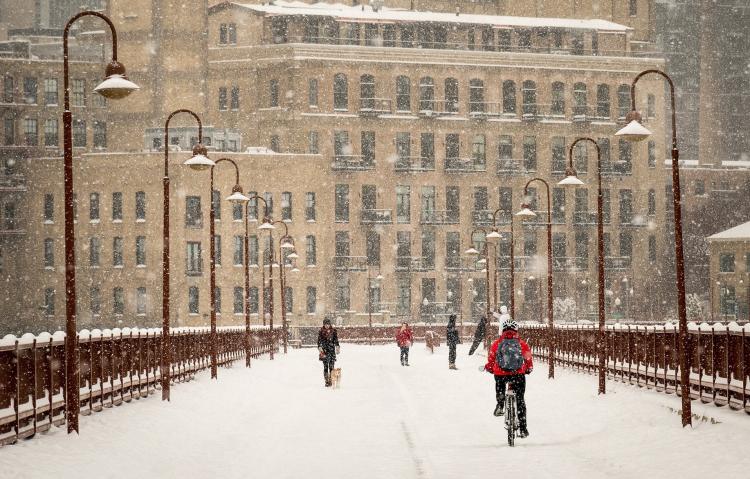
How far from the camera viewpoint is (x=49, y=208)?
284 feet

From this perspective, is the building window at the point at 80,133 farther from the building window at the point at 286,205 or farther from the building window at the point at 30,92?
the building window at the point at 286,205

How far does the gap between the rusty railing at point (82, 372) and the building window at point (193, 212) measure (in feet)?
179

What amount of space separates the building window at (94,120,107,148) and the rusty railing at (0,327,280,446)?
6533 cm

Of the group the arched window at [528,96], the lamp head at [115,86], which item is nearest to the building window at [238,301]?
the arched window at [528,96]

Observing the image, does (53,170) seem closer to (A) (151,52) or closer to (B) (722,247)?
(A) (151,52)

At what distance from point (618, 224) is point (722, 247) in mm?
9357

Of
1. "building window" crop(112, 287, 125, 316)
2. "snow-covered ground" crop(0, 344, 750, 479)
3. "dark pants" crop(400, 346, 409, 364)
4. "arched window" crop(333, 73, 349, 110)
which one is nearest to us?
"snow-covered ground" crop(0, 344, 750, 479)

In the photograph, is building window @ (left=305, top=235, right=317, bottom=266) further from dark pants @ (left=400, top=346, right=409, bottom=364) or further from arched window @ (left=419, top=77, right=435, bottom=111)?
dark pants @ (left=400, top=346, right=409, bottom=364)

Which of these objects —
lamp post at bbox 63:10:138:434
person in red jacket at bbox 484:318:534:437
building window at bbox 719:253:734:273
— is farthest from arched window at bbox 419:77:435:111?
person in red jacket at bbox 484:318:534:437

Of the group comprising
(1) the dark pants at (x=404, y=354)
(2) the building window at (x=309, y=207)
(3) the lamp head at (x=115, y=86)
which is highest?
(2) the building window at (x=309, y=207)

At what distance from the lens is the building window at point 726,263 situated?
96.6 m

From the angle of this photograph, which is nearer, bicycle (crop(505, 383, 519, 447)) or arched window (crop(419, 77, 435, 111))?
bicycle (crop(505, 383, 519, 447))

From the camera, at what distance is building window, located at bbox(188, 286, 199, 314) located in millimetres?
85250

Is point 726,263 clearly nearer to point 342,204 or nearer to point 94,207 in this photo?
point 342,204
